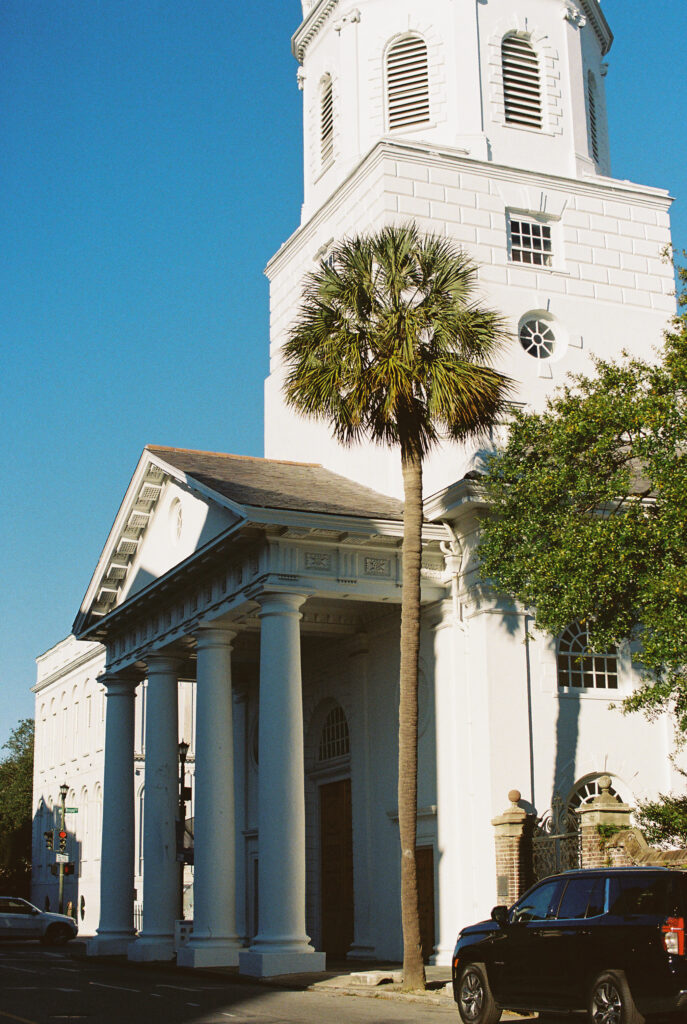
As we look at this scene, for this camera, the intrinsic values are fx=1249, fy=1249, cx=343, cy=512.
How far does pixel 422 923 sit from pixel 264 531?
8.79 metres

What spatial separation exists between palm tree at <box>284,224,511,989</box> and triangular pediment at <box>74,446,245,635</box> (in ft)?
16.0

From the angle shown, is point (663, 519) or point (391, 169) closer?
point (663, 519)

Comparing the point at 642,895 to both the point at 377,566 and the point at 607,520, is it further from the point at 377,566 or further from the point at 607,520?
the point at 377,566

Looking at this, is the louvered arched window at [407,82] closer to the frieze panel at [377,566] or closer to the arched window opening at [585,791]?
the frieze panel at [377,566]

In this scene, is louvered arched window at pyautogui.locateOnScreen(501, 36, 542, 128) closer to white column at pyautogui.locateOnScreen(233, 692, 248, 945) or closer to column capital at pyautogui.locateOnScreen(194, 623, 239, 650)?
column capital at pyautogui.locateOnScreen(194, 623, 239, 650)

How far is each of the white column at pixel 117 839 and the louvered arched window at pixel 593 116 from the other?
19613 millimetres

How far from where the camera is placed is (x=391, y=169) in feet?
100

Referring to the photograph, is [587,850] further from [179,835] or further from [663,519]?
[179,835]

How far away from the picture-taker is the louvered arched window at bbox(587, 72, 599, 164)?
3441 centimetres

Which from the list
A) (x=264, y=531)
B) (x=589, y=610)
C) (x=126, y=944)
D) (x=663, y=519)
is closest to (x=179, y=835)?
(x=126, y=944)

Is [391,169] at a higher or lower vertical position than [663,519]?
higher

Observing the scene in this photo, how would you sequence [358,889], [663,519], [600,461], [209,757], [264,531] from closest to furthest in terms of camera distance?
[663,519] < [600,461] < [264,531] < [209,757] < [358,889]

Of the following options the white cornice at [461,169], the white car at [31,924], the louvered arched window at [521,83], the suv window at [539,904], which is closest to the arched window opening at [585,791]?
the suv window at [539,904]

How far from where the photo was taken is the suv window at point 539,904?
13550mm
